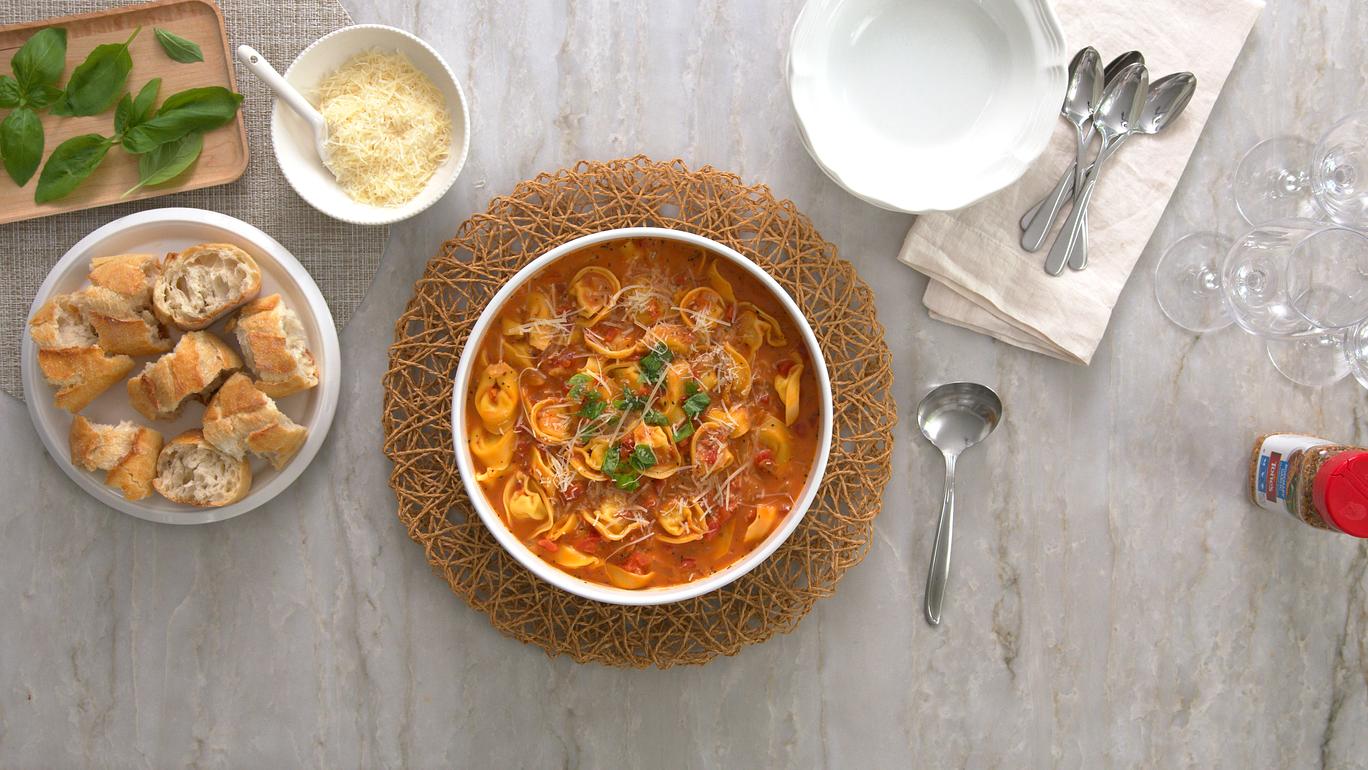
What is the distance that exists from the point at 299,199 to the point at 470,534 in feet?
4.11

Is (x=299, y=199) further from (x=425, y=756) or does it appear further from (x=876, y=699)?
(x=876, y=699)

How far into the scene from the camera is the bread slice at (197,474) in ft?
8.70

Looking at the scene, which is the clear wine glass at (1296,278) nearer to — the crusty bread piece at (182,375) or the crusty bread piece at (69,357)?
the crusty bread piece at (182,375)

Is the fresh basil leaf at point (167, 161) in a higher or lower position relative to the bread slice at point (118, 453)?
higher

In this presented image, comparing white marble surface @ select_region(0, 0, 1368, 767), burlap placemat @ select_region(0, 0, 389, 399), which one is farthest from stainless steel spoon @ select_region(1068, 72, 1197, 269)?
burlap placemat @ select_region(0, 0, 389, 399)

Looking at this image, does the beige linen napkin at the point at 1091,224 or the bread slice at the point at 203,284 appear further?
the beige linen napkin at the point at 1091,224

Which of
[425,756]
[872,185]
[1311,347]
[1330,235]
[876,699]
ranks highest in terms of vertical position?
[1330,235]

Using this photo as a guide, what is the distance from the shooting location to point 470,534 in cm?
273

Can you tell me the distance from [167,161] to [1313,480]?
3.83m

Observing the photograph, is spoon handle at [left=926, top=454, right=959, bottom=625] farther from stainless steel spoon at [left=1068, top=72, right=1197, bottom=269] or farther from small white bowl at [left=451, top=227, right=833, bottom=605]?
stainless steel spoon at [left=1068, top=72, right=1197, bottom=269]

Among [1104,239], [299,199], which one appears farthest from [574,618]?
[1104,239]

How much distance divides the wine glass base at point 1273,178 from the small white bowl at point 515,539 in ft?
5.55

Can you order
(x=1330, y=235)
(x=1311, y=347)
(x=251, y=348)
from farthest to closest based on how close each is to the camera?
(x=1311, y=347) → (x=1330, y=235) → (x=251, y=348)

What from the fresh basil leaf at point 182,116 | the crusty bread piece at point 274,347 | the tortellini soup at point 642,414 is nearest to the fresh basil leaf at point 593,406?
the tortellini soup at point 642,414
